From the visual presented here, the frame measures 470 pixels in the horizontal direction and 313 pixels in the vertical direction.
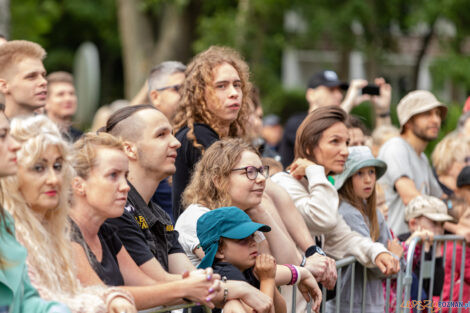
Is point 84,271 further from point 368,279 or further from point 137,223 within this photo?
point 368,279

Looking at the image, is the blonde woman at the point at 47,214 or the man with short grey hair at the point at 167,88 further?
the man with short grey hair at the point at 167,88

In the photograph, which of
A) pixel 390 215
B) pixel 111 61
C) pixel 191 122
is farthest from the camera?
pixel 111 61

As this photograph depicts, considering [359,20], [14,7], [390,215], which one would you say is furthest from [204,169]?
[14,7]

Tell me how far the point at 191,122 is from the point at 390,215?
2.53 meters

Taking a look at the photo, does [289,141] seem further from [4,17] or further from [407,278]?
[4,17]

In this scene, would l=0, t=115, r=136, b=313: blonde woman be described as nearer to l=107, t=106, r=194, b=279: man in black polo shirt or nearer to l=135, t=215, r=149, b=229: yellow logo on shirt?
l=107, t=106, r=194, b=279: man in black polo shirt

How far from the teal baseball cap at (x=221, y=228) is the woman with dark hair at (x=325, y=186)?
1.11 meters

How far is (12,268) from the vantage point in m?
2.65

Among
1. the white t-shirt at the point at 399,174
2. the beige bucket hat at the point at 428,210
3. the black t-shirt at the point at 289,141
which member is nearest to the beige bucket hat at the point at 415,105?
the white t-shirt at the point at 399,174

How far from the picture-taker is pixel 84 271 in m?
3.15

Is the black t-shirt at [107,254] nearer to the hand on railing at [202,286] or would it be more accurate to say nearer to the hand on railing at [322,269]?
the hand on railing at [202,286]

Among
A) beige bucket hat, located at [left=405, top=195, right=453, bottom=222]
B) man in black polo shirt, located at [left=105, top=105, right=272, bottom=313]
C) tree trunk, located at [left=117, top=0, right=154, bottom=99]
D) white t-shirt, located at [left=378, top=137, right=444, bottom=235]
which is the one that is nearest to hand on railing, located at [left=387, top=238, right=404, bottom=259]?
beige bucket hat, located at [left=405, top=195, right=453, bottom=222]

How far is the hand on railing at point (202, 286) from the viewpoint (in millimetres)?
3232

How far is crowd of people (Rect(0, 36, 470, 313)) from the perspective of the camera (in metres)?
2.97
